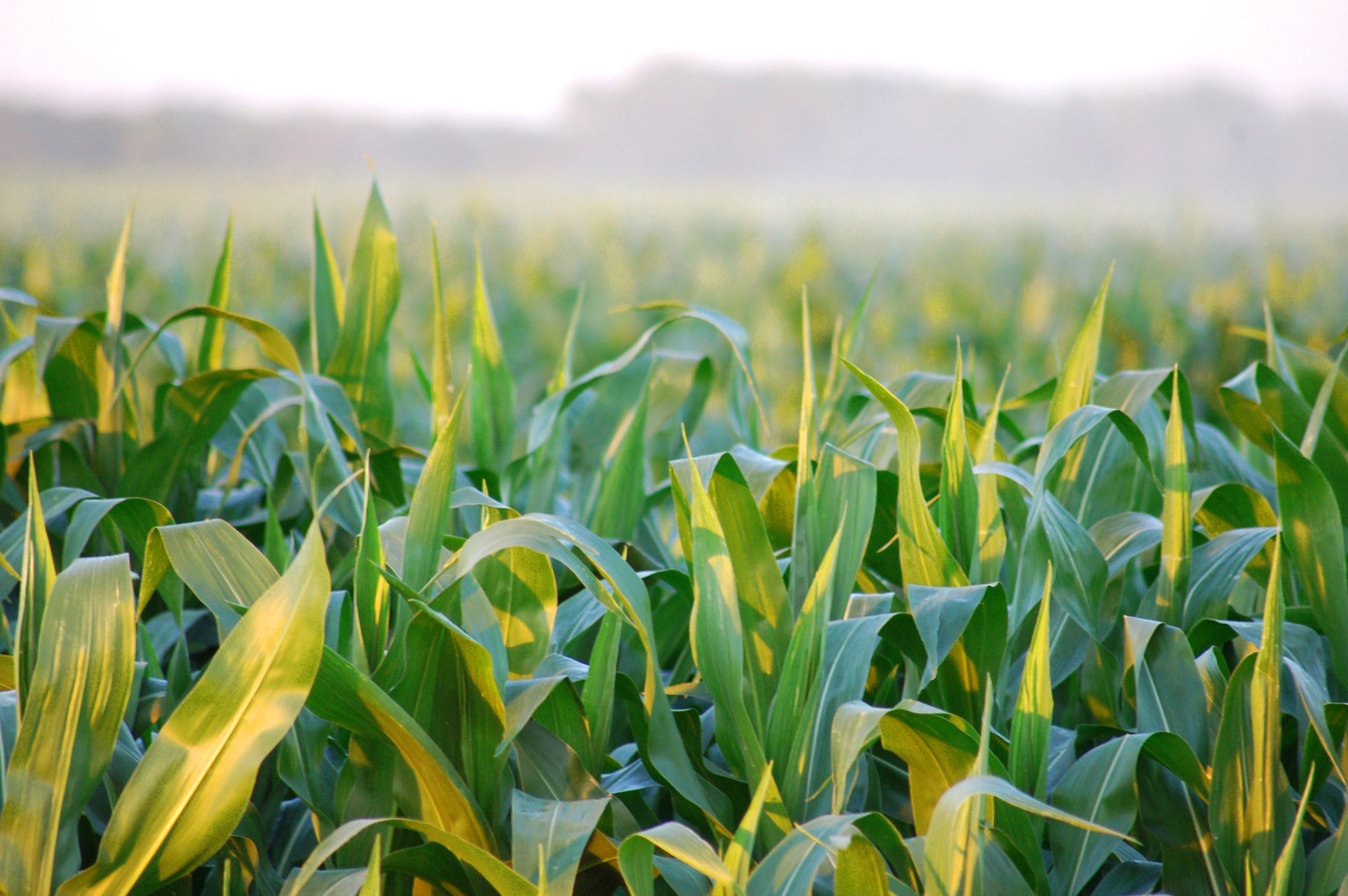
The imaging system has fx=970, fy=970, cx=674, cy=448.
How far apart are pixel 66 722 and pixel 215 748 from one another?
0.05 m

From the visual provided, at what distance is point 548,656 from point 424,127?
3735mm

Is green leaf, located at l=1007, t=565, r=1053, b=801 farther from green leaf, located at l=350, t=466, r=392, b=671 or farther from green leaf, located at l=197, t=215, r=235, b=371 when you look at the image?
green leaf, located at l=197, t=215, r=235, b=371

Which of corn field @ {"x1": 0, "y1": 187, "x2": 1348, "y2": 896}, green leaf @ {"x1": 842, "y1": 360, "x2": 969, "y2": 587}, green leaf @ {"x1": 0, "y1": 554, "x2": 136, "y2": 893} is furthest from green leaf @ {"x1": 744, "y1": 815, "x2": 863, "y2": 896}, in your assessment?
green leaf @ {"x1": 0, "y1": 554, "x2": 136, "y2": 893}

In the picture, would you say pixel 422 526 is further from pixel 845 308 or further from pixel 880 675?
pixel 845 308

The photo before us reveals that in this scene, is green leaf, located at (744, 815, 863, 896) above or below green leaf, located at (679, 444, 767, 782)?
below

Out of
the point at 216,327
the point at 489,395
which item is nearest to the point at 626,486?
the point at 489,395

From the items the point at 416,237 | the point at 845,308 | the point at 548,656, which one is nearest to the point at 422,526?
the point at 548,656

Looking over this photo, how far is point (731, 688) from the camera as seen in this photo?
0.36 meters

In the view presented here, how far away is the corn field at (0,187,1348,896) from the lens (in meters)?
0.32

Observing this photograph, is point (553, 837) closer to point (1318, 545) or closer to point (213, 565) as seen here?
point (213, 565)

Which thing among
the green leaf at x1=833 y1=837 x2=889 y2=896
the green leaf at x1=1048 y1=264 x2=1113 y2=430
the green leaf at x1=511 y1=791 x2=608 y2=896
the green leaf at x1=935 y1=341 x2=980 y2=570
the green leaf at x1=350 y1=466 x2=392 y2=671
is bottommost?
the green leaf at x1=511 y1=791 x2=608 y2=896

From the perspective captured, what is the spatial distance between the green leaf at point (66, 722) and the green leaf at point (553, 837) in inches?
5.6

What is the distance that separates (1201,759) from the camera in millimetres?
405

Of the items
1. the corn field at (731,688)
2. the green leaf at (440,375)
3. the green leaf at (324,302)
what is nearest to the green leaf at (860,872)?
the corn field at (731,688)
